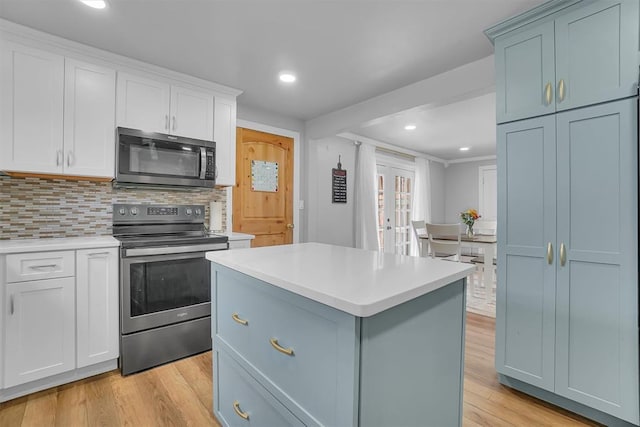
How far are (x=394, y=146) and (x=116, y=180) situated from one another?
439cm

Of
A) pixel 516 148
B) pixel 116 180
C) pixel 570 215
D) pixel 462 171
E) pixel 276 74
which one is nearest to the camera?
pixel 570 215

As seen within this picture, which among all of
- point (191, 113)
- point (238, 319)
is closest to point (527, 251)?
point (238, 319)

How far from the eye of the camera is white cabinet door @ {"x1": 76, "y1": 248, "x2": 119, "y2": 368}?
201 cm

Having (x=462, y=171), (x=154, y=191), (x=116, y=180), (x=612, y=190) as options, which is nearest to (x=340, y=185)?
(x=154, y=191)

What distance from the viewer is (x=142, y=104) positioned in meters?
2.44

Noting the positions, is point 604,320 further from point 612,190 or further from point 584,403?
point 612,190

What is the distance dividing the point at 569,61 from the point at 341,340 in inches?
76.9

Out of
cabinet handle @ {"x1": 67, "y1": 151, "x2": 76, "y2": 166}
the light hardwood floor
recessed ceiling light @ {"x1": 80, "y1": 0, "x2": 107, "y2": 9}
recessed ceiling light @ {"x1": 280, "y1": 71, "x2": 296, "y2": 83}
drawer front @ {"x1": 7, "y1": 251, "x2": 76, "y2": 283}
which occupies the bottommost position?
the light hardwood floor

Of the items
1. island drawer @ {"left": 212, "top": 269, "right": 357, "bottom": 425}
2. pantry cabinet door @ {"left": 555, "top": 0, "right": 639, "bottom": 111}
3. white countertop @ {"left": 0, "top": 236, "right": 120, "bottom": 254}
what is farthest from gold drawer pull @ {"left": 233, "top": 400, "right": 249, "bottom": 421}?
pantry cabinet door @ {"left": 555, "top": 0, "right": 639, "bottom": 111}

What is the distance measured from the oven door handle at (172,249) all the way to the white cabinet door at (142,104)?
0.99 meters

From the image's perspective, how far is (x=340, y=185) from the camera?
4.54 meters

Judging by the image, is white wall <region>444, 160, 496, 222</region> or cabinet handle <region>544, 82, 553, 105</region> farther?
white wall <region>444, 160, 496, 222</region>

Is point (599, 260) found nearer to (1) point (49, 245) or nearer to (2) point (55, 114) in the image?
(1) point (49, 245)

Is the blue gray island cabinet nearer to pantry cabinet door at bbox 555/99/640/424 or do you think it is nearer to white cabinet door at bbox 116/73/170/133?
pantry cabinet door at bbox 555/99/640/424
